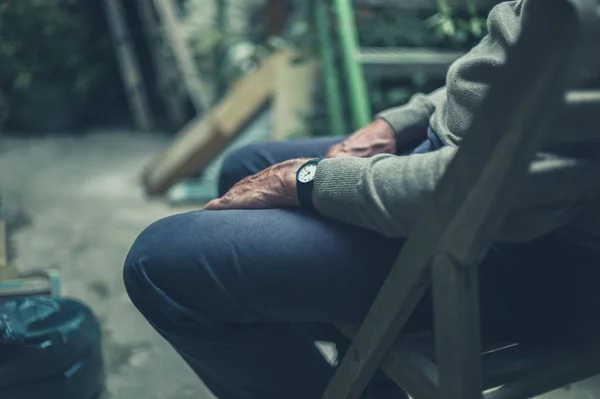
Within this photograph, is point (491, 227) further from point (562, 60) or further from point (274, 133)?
point (274, 133)

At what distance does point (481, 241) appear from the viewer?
0.78 m

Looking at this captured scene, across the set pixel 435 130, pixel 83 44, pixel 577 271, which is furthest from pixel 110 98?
pixel 577 271

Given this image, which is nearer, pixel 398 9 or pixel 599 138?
pixel 599 138

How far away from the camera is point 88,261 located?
2402 millimetres

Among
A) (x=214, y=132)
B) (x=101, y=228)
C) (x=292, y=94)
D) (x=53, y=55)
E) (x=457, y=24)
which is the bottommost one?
(x=101, y=228)

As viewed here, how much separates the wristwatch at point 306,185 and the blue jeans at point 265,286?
2 centimetres

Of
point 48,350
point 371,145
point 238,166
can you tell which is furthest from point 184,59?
point 48,350

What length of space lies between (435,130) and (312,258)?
429 millimetres

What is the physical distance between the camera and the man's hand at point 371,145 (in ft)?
4.69

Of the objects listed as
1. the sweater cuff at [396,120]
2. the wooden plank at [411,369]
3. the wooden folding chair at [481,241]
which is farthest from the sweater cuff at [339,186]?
the sweater cuff at [396,120]

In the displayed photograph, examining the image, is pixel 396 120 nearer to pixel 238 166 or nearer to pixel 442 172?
pixel 238 166

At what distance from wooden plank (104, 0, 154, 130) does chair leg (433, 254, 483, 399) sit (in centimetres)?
412

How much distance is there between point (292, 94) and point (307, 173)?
191cm

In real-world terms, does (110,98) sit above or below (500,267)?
below
